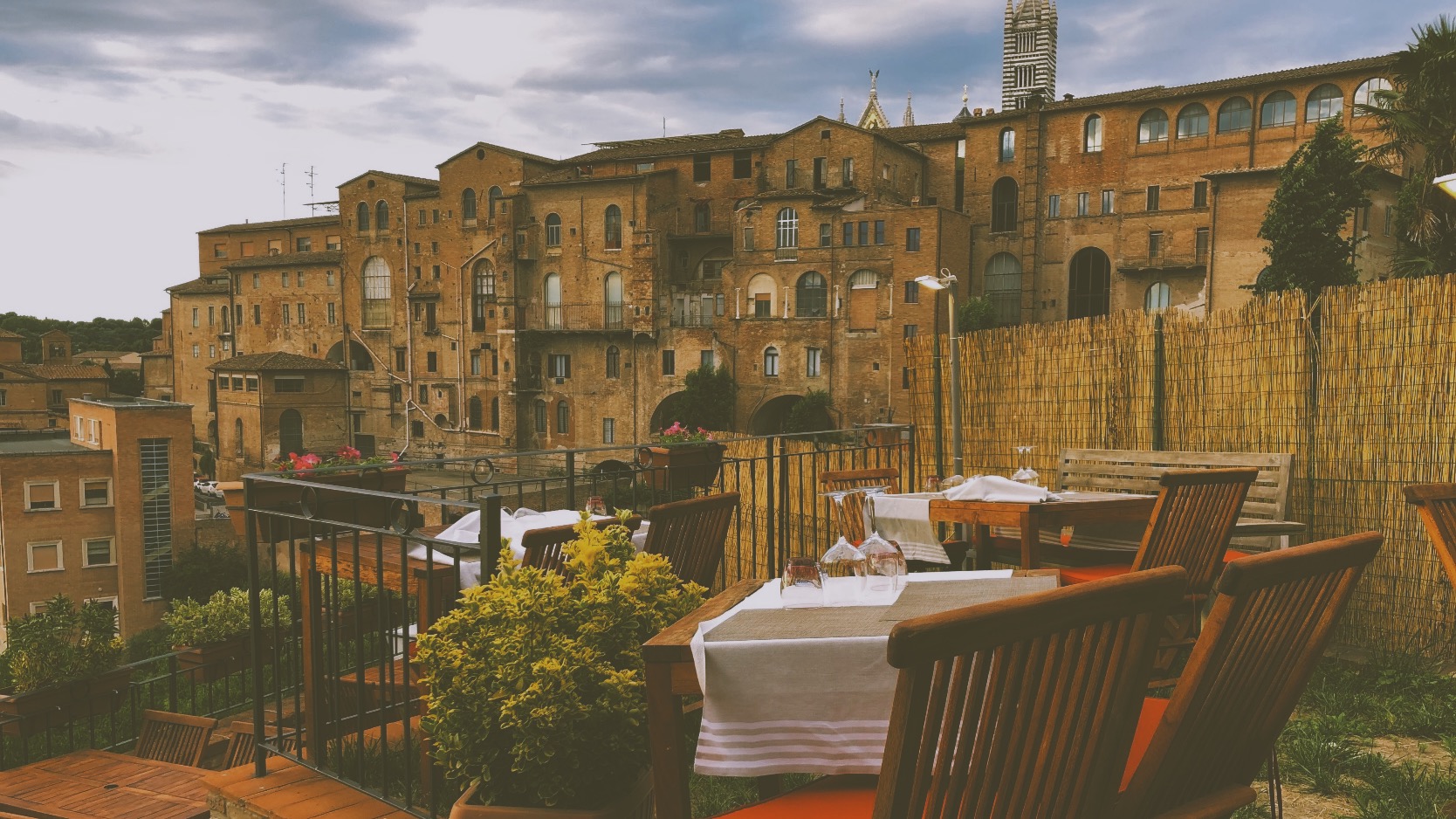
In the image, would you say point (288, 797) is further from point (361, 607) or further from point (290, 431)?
point (290, 431)

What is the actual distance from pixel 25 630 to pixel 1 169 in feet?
85.2

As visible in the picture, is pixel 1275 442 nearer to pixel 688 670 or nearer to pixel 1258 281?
pixel 688 670

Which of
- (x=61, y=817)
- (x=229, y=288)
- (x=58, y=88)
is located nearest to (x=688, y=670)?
(x=61, y=817)

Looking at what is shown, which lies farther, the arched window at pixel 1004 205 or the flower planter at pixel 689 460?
the arched window at pixel 1004 205

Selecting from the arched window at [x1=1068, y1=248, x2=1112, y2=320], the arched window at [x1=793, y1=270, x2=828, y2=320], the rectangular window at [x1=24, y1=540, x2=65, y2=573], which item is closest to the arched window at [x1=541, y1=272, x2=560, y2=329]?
the arched window at [x1=793, y1=270, x2=828, y2=320]

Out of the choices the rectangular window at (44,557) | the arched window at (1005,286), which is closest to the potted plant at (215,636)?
the rectangular window at (44,557)

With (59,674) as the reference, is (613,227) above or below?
above

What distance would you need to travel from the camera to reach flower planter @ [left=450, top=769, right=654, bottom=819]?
7.13ft

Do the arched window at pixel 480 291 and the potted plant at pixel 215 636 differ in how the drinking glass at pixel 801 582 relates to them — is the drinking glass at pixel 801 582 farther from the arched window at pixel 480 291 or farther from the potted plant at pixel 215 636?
the arched window at pixel 480 291

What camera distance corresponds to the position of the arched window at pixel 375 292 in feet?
187

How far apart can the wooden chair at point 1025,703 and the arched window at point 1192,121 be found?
147 ft

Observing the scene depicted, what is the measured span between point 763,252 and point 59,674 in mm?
35092

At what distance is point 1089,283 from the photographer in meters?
42.9

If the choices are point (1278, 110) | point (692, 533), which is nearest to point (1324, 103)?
point (1278, 110)
